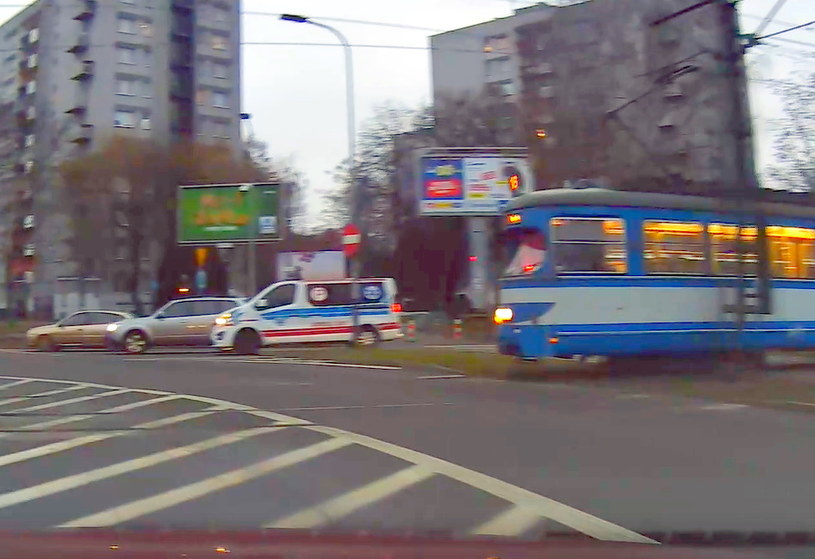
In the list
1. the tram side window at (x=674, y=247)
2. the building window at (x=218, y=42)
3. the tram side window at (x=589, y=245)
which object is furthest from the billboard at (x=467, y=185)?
the building window at (x=218, y=42)

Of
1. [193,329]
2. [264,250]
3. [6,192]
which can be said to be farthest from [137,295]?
[193,329]

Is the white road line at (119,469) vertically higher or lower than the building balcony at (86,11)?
lower

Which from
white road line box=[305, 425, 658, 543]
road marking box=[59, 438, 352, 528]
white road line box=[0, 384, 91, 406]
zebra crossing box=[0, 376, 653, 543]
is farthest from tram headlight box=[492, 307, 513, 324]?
white road line box=[0, 384, 91, 406]

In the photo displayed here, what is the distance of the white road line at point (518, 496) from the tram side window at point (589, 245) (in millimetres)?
6795

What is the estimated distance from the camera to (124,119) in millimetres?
62656

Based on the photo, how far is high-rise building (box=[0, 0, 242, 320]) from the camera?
182ft

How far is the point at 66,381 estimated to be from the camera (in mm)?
15914

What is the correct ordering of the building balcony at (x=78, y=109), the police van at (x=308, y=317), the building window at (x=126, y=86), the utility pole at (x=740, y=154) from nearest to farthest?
1. the utility pole at (x=740, y=154)
2. the police van at (x=308, y=317)
3. the building balcony at (x=78, y=109)
4. the building window at (x=126, y=86)

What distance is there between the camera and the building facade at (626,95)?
17.1 m

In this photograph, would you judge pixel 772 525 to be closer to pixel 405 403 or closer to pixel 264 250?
pixel 405 403

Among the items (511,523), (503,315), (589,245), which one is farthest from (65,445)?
(589,245)

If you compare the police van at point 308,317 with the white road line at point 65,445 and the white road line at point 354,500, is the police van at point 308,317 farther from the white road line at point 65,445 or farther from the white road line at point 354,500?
the white road line at point 354,500

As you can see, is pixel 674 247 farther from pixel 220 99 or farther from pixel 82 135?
pixel 220 99

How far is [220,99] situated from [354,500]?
63.9 metres
